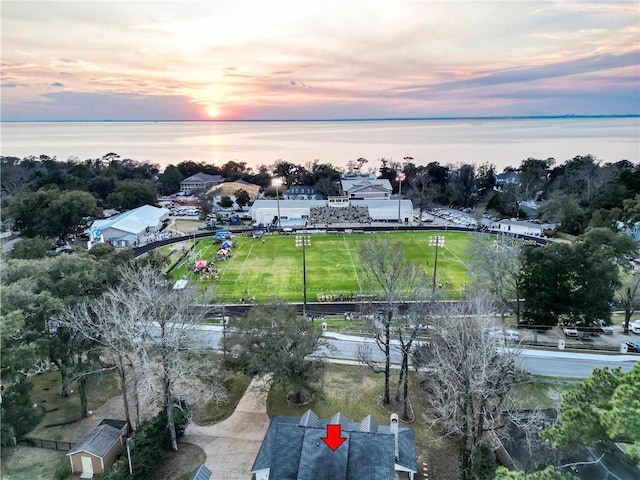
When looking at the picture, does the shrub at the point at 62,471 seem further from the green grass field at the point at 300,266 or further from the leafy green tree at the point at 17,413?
the green grass field at the point at 300,266

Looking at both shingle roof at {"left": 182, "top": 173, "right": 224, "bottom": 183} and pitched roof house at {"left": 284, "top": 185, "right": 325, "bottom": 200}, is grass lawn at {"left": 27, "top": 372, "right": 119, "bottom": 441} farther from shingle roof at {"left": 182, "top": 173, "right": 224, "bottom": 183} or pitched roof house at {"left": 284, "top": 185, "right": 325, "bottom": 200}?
shingle roof at {"left": 182, "top": 173, "right": 224, "bottom": 183}

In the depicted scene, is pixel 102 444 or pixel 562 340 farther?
pixel 562 340

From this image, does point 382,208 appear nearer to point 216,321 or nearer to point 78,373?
point 216,321

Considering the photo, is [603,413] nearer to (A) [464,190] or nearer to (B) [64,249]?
(B) [64,249]

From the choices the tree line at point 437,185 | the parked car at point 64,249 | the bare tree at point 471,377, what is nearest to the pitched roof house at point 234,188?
the tree line at point 437,185

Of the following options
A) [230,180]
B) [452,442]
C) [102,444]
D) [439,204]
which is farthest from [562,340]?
[230,180]

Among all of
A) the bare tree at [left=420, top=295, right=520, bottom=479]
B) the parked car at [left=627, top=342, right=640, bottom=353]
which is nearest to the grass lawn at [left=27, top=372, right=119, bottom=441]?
the bare tree at [left=420, top=295, right=520, bottom=479]

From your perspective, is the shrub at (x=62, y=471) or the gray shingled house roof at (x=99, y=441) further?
the gray shingled house roof at (x=99, y=441)

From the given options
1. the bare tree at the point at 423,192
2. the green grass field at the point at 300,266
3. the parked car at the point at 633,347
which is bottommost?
the parked car at the point at 633,347

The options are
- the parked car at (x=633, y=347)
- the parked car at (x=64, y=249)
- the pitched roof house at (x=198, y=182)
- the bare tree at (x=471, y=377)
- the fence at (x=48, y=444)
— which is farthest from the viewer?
the pitched roof house at (x=198, y=182)
